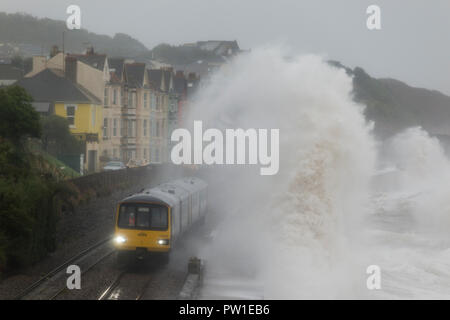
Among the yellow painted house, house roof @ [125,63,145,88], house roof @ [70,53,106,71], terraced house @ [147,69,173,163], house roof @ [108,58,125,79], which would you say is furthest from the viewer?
terraced house @ [147,69,173,163]

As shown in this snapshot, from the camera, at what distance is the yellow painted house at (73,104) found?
44.2m

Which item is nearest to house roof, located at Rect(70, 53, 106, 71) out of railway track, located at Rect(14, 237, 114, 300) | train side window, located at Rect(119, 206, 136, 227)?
railway track, located at Rect(14, 237, 114, 300)

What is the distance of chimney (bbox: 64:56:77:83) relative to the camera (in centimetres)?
4597

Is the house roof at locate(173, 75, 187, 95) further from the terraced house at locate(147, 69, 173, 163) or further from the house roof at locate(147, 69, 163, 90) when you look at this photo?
the house roof at locate(147, 69, 163, 90)

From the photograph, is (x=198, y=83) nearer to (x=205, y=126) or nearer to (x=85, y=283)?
(x=205, y=126)

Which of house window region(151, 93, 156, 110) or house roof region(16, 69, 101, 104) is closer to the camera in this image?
house roof region(16, 69, 101, 104)

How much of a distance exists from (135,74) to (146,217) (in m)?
37.4

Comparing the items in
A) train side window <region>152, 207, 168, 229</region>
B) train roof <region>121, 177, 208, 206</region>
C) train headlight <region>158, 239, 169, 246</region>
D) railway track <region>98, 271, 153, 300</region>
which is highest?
train roof <region>121, 177, 208, 206</region>

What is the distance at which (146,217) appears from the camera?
19.1 metres

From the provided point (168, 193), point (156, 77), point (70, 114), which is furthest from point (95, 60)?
point (168, 193)

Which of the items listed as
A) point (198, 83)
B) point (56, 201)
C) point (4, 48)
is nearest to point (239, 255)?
point (56, 201)

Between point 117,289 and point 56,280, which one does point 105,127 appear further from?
point 117,289

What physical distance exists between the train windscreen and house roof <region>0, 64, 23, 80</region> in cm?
4357
